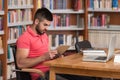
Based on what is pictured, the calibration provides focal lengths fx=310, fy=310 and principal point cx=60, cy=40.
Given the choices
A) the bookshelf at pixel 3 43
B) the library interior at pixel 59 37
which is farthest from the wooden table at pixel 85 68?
the bookshelf at pixel 3 43

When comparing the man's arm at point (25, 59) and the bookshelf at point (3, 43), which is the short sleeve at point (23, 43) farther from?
the bookshelf at point (3, 43)

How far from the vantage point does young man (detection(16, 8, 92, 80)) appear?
354cm

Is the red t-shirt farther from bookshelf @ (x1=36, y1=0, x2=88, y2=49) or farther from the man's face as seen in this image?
bookshelf @ (x1=36, y1=0, x2=88, y2=49)

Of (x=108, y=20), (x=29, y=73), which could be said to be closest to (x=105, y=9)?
(x=108, y=20)

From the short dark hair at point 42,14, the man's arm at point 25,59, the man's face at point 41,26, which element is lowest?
the man's arm at point 25,59

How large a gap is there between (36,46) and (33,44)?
51 millimetres

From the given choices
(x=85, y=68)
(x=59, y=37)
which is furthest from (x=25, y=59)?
(x=59, y=37)

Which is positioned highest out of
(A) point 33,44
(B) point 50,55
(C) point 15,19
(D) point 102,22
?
(C) point 15,19

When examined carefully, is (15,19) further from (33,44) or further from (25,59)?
(25,59)

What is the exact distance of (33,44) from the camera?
370 cm

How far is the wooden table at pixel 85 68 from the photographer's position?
3.03 meters

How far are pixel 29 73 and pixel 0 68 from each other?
1593mm

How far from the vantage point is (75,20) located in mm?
6469

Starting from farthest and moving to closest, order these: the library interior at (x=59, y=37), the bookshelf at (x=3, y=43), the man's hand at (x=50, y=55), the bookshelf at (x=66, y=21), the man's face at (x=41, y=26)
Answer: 1. the bookshelf at (x=66, y=21)
2. the bookshelf at (x=3, y=43)
3. the man's face at (x=41, y=26)
4. the man's hand at (x=50, y=55)
5. the library interior at (x=59, y=37)
